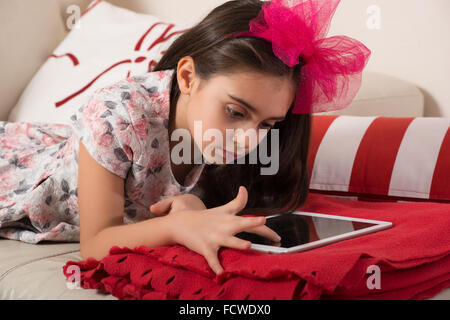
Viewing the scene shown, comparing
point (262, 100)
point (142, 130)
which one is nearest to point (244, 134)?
point (262, 100)

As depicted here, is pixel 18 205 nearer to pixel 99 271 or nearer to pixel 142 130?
pixel 142 130

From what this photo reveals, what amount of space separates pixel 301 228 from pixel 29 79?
4.08ft

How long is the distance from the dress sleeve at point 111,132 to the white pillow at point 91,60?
1.75ft

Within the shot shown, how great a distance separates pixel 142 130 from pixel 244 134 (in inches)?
7.1

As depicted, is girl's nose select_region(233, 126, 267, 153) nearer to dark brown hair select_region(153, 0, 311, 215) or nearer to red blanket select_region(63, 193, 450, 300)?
dark brown hair select_region(153, 0, 311, 215)

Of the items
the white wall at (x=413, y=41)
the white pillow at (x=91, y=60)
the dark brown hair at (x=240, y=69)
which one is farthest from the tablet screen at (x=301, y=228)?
the white pillow at (x=91, y=60)

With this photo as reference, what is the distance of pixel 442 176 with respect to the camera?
103 cm

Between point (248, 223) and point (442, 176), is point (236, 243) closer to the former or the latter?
point (248, 223)

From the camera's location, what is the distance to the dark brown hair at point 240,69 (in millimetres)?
910

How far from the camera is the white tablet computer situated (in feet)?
2.38

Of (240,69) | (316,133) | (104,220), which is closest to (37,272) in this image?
(104,220)

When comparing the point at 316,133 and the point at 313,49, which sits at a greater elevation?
the point at 313,49

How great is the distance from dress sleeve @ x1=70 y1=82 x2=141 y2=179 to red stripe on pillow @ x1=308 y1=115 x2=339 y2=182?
42cm

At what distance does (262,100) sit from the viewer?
878 mm
